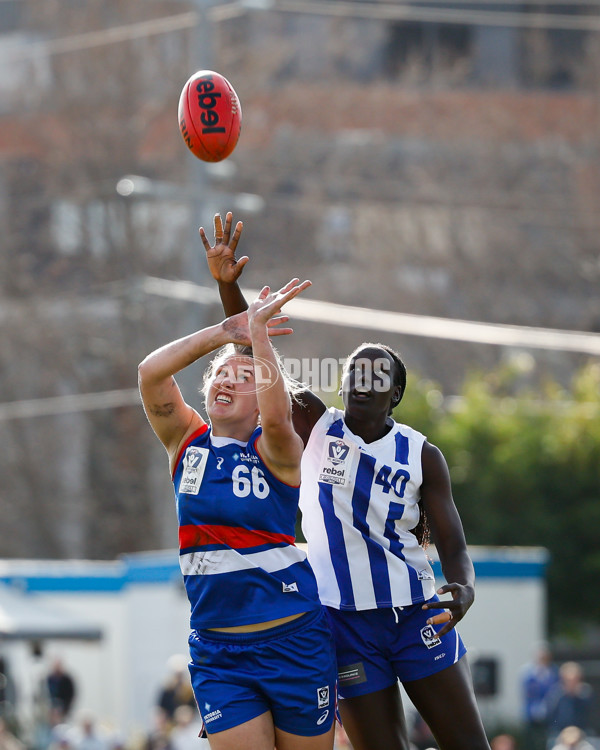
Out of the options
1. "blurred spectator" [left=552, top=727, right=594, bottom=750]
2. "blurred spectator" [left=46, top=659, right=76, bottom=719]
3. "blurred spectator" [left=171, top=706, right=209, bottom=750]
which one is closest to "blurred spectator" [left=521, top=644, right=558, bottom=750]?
"blurred spectator" [left=552, top=727, right=594, bottom=750]

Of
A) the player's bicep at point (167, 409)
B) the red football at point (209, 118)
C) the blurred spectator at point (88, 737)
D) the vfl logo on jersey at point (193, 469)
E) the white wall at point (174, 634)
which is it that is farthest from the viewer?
the white wall at point (174, 634)

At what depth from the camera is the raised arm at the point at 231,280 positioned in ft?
17.9

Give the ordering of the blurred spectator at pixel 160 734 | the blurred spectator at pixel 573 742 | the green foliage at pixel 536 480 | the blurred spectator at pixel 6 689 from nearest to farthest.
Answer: the blurred spectator at pixel 573 742
the blurred spectator at pixel 160 734
the blurred spectator at pixel 6 689
the green foliage at pixel 536 480

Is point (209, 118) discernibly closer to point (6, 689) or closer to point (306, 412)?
point (306, 412)

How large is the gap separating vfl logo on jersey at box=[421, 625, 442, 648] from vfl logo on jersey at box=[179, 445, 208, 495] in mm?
1110

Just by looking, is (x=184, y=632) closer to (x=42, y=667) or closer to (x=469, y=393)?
(x=42, y=667)

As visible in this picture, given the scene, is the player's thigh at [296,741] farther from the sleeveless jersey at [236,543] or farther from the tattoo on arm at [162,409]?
the tattoo on arm at [162,409]

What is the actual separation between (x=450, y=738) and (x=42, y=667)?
12511 mm

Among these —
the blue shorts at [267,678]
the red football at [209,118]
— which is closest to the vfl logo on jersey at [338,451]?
the blue shorts at [267,678]

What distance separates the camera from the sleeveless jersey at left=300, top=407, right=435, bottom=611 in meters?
5.34

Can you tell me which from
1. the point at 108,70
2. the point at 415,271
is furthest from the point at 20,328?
the point at 415,271

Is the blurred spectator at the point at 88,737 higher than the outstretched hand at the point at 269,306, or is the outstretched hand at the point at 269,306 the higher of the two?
the outstretched hand at the point at 269,306

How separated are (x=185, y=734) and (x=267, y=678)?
318 inches

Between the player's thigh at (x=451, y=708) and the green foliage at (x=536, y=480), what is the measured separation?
47.5ft
